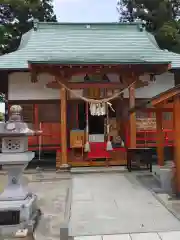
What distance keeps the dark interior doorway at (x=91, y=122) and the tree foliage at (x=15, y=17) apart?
11.6m

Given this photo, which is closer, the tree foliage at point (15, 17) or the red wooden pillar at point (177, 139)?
the red wooden pillar at point (177, 139)

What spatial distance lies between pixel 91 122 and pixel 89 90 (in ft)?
6.95

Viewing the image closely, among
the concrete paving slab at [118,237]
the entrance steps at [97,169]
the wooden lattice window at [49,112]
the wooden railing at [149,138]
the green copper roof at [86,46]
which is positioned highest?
the green copper roof at [86,46]

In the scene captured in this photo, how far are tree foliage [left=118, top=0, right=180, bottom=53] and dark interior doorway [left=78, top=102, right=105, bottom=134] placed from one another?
1129cm

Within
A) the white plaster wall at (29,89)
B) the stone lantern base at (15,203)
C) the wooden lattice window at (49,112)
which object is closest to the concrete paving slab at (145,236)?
the stone lantern base at (15,203)

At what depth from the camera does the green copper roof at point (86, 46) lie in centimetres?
1160

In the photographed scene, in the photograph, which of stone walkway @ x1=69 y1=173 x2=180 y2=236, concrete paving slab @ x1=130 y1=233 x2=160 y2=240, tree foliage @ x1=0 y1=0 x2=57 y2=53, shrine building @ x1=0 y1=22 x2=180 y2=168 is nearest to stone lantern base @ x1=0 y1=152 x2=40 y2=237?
stone walkway @ x1=69 y1=173 x2=180 y2=236

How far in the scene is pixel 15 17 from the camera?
23.7 metres

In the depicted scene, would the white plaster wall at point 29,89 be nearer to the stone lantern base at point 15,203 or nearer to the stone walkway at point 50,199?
the stone walkway at point 50,199

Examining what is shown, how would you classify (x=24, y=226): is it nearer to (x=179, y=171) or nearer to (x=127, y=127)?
(x=179, y=171)

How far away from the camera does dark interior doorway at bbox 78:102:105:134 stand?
44.8 ft

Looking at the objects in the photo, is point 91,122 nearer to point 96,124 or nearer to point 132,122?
point 96,124

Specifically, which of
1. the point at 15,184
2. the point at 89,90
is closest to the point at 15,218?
the point at 15,184

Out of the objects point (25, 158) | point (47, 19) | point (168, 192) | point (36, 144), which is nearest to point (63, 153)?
point (36, 144)
